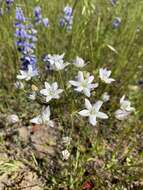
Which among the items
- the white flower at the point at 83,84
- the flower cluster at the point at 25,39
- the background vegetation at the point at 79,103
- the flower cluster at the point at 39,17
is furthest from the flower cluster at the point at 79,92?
the flower cluster at the point at 39,17

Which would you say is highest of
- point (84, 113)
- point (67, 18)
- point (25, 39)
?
point (67, 18)

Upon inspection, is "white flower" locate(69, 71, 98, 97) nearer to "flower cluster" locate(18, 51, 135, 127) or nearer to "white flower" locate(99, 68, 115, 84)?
Answer: "flower cluster" locate(18, 51, 135, 127)

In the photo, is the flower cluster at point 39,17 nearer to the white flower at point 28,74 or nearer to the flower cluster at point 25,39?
the flower cluster at point 25,39

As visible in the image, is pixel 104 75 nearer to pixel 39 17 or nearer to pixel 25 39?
pixel 25 39

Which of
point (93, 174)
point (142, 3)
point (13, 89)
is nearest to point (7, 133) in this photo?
point (13, 89)

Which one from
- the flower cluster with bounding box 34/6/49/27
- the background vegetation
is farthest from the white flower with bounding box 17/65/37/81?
the flower cluster with bounding box 34/6/49/27

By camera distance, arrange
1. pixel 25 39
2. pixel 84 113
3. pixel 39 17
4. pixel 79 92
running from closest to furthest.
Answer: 1. pixel 84 113
2. pixel 79 92
3. pixel 25 39
4. pixel 39 17

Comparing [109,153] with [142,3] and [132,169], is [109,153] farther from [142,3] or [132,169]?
→ [142,3]

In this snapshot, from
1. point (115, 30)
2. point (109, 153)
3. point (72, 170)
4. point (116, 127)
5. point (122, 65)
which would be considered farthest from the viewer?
point (115, 30)

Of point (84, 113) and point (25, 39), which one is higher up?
point (25, 39)

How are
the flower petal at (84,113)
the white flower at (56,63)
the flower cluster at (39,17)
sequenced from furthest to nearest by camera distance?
the flower cluster at (39,17) → the white flower at (56,63) → the flower petal at (84,113)

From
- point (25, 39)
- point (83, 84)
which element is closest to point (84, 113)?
point (83, 84)
